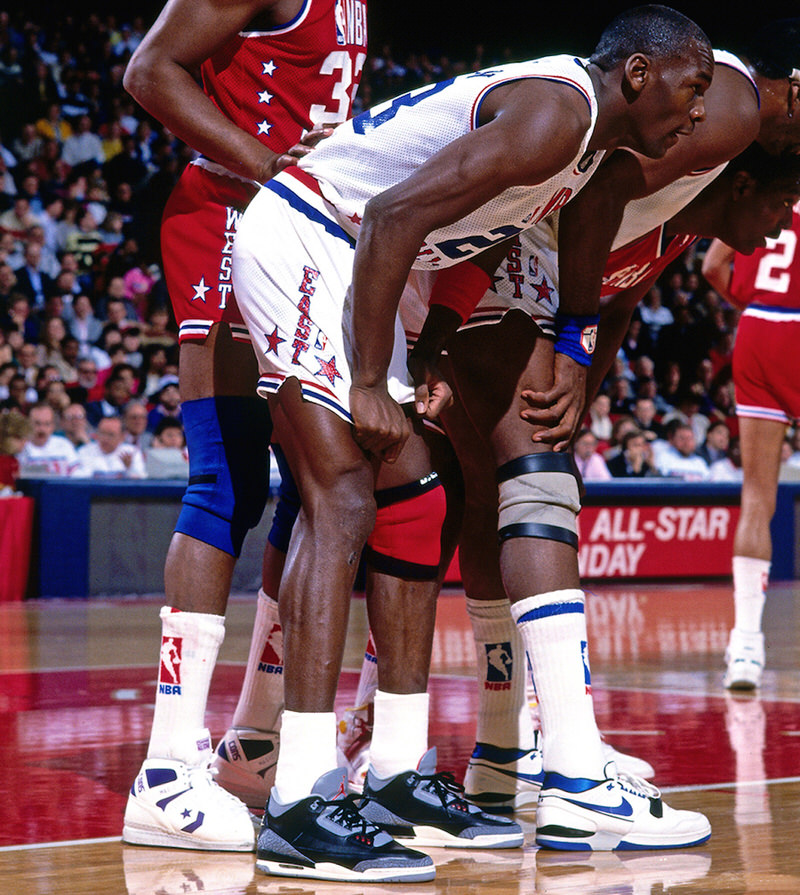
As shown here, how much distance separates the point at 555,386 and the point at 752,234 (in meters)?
0.92

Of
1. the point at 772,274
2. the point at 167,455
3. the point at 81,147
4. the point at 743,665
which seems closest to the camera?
the point at 743,665

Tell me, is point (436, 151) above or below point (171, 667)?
above

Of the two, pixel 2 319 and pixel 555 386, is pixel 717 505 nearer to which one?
pixel 2 319

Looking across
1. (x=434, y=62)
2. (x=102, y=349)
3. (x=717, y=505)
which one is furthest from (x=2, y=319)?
(x=434, y=62)

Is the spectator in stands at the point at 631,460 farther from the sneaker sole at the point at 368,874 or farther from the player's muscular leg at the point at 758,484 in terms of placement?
the sneaker sole at the point at 368,874

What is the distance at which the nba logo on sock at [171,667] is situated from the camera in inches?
102

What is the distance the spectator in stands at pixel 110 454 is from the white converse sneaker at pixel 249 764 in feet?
20.7

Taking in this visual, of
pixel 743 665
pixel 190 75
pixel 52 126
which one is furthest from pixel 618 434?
pixel 190 75

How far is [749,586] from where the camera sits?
16.1 feet

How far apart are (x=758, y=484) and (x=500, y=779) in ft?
8.20

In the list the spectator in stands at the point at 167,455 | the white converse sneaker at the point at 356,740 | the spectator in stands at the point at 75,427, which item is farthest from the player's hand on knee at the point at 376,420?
the spectator in stands at the point at 75,427

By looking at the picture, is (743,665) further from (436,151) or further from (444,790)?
(436,151)

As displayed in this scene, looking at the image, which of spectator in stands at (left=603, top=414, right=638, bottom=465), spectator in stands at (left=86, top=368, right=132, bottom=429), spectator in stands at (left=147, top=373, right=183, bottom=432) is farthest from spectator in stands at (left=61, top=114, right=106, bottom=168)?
spectator in stands at (left=603, top=414, right=638, bottom=465)

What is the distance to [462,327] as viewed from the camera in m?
2.70
